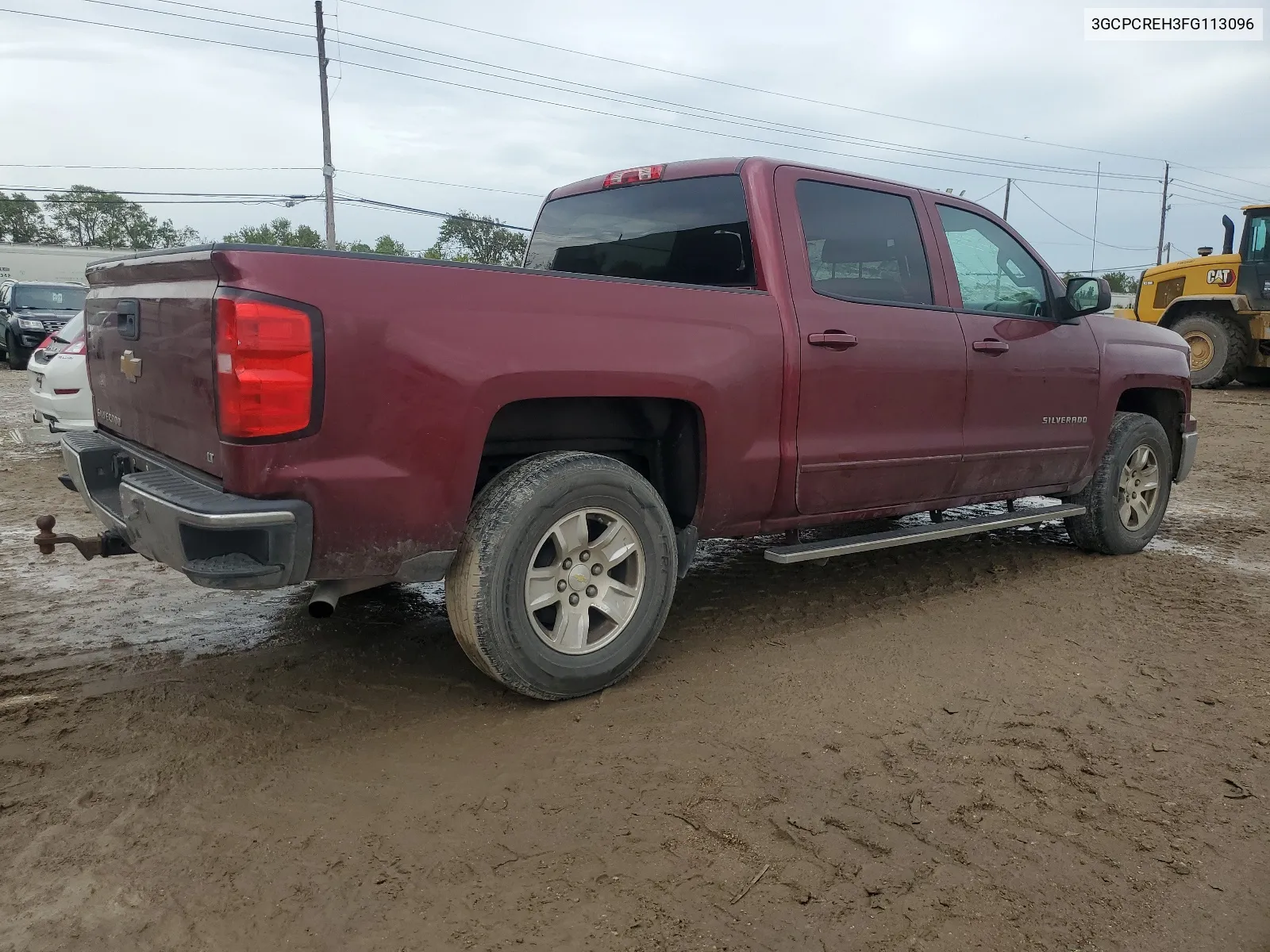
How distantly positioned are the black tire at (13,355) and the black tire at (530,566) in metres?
19.5

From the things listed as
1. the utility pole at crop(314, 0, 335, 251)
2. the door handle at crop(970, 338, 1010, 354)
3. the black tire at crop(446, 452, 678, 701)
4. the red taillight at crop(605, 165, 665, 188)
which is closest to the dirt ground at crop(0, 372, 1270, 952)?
the black tire at crop(446, 452, 678, 701)

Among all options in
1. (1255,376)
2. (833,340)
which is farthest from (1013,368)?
(1255,376)

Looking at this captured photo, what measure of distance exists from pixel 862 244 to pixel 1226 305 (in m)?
14.0

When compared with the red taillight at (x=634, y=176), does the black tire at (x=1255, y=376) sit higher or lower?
lower

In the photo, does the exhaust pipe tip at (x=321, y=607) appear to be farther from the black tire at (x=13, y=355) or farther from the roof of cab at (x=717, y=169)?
the black tire at (x=13, y=355)

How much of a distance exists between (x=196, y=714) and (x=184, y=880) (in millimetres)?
1042

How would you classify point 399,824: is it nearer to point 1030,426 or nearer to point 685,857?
point 685,857

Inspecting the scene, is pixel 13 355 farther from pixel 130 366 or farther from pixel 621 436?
pixel 621 436

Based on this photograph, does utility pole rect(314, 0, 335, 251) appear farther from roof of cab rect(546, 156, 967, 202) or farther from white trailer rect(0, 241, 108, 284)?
roof of cab rect(546, 156, 967, 202)

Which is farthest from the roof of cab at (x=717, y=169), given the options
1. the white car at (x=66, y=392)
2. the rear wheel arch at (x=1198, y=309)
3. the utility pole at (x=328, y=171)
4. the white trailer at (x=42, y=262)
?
the white trailer at (x=42, y=262)

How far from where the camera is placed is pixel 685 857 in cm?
238

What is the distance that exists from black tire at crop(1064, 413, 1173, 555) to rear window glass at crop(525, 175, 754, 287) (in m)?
2.82

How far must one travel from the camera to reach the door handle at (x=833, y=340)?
3.80 m

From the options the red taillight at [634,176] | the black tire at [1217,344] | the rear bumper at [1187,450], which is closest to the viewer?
the red taillight at [634,176]
